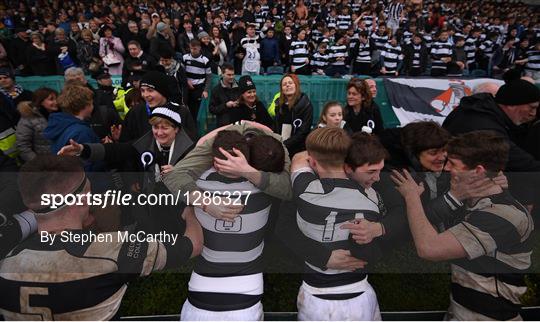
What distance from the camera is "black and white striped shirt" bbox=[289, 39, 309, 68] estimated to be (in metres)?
9.44

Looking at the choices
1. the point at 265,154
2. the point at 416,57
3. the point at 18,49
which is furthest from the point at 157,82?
the point at 18,49

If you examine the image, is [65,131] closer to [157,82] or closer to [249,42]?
[157,82]

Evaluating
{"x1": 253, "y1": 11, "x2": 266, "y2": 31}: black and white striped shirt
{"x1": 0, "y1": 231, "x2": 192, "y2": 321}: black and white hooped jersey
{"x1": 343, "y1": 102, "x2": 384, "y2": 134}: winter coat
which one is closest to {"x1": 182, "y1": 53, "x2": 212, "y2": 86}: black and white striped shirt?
{"x1": 343, "y1": 102, "x2": 384, "y2": 134}: winter coat

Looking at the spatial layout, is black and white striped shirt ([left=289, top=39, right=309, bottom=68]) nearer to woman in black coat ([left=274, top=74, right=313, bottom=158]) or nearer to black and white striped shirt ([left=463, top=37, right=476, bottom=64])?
woman in black coat ([left=274, top=74, right=313, bottom=158])

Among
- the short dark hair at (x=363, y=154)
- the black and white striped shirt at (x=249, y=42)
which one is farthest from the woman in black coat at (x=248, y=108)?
the black and white striped shirt at (x=249, y=42)

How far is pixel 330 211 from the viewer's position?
2.10 meters

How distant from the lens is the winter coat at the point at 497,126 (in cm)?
293

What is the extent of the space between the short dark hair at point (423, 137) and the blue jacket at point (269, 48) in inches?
296

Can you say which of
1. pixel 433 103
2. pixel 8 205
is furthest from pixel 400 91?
pixel 8 205

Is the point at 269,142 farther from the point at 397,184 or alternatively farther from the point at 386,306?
the point at 386,306

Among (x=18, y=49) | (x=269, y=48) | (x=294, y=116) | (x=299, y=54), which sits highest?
(x=269, y=48)

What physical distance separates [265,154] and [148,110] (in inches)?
85.8

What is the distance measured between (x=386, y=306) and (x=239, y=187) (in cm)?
155

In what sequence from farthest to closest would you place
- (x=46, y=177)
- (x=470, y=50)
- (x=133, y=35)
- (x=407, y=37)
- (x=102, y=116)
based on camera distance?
(x=407, y=37) < (x=470, y=50) < (x=133, y=35) < (x=102, y=116) < (x=46, y=177)
